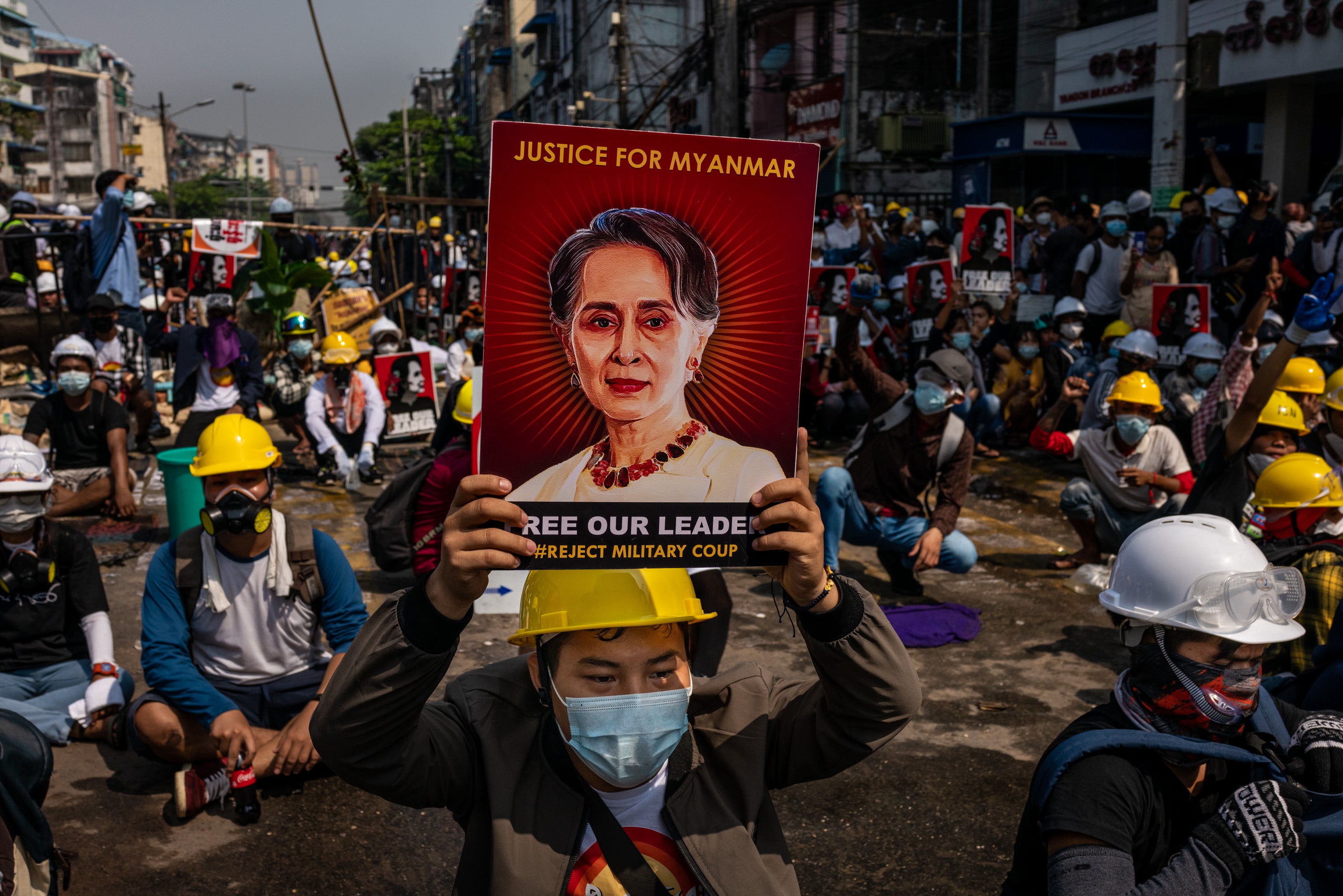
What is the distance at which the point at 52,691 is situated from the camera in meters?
4.86

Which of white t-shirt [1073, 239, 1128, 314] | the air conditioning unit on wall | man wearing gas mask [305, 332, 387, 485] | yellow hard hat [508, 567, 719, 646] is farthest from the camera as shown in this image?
the air conditioning unit on wall

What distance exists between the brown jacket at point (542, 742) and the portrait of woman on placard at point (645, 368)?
33cm

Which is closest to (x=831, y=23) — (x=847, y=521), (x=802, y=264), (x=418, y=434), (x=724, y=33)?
(x=724, y=33)

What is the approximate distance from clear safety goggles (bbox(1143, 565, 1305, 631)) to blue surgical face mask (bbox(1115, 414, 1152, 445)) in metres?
5.39

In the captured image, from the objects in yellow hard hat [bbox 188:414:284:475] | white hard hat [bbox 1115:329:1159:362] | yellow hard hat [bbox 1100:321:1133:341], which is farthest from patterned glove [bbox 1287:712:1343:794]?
yellow hard hat [bbox 1100:321:1133:341]

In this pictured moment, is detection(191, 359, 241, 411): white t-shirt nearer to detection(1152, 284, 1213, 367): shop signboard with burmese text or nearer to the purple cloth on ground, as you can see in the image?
the purple cloth on ground

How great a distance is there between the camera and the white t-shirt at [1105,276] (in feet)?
39.9

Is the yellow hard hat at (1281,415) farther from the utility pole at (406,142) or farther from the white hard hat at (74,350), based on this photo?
the utility pole at (406,142)

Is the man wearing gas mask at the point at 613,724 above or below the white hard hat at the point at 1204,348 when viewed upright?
below

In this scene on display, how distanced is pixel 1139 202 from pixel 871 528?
9454 millimetres

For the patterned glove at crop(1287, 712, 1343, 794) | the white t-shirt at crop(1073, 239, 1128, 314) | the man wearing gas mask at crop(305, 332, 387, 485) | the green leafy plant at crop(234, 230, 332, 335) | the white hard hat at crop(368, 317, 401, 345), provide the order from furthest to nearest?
the green leafy plant at crop(234, 230, 332, 335)
the white hard hat at crop(368, 317, 401, 345)
the white t-shirt at crop(1073, 239, 1128, 314)
the man wearing gas mask at crop(305, 332, 387, 485)
the patterned glove at crop(1287, 712, 1343, 794)

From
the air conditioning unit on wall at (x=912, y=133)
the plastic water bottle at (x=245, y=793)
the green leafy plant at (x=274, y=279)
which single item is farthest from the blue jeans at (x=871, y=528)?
the air conditioning unit on wall at (x=912, y=133)

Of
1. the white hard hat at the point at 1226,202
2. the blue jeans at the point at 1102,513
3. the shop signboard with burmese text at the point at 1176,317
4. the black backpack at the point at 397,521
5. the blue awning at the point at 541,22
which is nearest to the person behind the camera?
the black backpack at the point at 397,521

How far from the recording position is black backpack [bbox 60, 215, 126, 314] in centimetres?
1229
